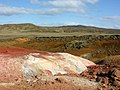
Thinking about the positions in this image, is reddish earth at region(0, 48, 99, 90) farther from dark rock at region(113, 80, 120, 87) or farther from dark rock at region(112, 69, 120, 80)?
dark rock at region(112, 69, 120, 80)

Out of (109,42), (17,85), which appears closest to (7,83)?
(17,85)

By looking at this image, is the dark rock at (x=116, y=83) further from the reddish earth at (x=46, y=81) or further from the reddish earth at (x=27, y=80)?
the reddish earth at (x=27, y=80)

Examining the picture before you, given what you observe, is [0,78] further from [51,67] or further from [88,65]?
[88,65]

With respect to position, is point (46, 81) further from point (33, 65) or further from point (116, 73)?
point (116, 73)

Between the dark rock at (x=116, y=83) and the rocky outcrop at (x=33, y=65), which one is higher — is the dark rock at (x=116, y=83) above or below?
below

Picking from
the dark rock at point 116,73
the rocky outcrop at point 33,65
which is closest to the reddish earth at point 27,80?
the rocky outcrop at point 33,65

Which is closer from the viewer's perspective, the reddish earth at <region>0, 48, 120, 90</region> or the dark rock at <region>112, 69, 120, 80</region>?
the reddish earth at <region>0, 48, 120, 90</region>

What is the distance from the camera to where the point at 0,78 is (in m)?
23.7

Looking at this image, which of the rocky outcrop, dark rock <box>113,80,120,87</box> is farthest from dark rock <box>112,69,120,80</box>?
the rocky outcrop

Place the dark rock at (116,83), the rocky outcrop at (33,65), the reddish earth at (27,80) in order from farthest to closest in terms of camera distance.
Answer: the rocky outcrop at (33,65) < the dark rock at (116,83) < the reddish earth at (27,80)

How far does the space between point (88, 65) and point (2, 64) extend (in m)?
10.1

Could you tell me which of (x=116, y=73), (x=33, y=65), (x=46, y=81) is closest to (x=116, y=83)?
(x=116, y=73)

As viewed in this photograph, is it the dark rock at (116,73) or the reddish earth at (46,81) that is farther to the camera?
the dark rock at (116,73)

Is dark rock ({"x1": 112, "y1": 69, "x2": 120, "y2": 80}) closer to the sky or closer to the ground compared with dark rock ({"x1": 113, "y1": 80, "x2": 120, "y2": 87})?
closer to the sky
